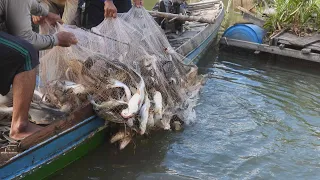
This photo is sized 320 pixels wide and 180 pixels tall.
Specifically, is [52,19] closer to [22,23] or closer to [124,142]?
[22,23]

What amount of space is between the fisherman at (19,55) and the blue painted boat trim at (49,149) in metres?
0.21

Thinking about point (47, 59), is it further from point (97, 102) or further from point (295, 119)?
point (295, 119)

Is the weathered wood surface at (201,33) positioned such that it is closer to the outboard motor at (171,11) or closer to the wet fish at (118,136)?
the outboard motor at (171,11)


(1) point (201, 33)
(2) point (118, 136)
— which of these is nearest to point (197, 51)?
(1) point (201, 33)

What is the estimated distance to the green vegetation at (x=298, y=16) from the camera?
386 inches

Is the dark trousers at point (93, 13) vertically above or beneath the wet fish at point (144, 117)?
above

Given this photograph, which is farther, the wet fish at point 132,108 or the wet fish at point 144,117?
the wet fish at point 144,117

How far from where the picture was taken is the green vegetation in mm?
9805

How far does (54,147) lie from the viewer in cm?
429

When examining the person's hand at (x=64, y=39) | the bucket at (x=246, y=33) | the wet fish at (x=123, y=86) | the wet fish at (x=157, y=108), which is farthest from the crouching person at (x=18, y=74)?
the bucket at (x=246, y=33)

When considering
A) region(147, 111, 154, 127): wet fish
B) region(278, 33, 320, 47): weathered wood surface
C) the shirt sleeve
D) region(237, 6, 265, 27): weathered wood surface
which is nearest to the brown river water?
region(147, 111, 154, 127): wet fish

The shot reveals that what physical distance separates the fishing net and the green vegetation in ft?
17.2

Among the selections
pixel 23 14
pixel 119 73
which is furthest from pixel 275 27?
pixel 23 14

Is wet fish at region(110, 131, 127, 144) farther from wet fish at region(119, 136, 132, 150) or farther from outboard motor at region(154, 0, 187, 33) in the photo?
outboard motor at region(154, 0, 187, 33)
